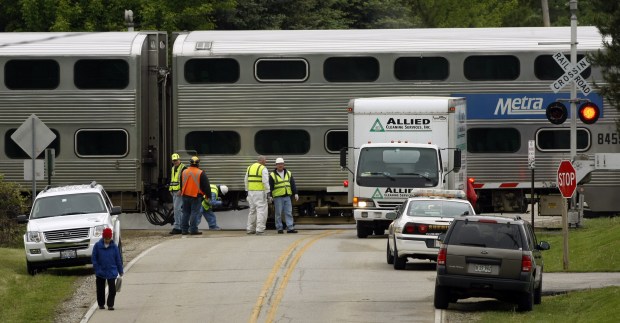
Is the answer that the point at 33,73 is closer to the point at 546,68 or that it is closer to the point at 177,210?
the point at 177,210

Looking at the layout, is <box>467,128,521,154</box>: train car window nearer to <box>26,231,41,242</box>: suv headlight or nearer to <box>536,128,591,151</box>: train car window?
<box>536,128,591,151</box>: train car window

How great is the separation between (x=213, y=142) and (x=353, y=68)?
12.9 feet

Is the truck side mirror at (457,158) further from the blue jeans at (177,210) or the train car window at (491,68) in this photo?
the blue jeans at (177,210)

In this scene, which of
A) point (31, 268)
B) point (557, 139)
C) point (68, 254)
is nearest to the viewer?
point (68, 254)

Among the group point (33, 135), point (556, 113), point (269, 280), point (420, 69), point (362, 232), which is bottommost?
point (269, 280)

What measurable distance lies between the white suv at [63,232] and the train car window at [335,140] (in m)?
9.66

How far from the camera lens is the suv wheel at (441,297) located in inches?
814

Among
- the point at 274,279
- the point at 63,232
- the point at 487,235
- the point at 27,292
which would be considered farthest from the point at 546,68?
the point at 27,292

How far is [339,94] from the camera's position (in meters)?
35.4

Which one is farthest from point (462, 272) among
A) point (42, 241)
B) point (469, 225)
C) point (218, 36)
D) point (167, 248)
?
point (218, 36)

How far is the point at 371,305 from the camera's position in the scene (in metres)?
21.5

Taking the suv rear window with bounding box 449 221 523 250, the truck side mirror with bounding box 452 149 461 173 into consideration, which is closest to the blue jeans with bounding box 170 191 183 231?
the truck side mirror with bounding box 452 149 461 173

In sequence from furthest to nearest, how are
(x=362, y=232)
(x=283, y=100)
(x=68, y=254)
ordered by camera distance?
1. (x=283, y=100)
2. (x=362, y=232)
3. (x=68, y=254)

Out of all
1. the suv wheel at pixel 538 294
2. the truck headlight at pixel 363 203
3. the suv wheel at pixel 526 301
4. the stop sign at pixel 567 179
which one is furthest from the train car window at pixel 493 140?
the suv wheel at pixel 526 301
